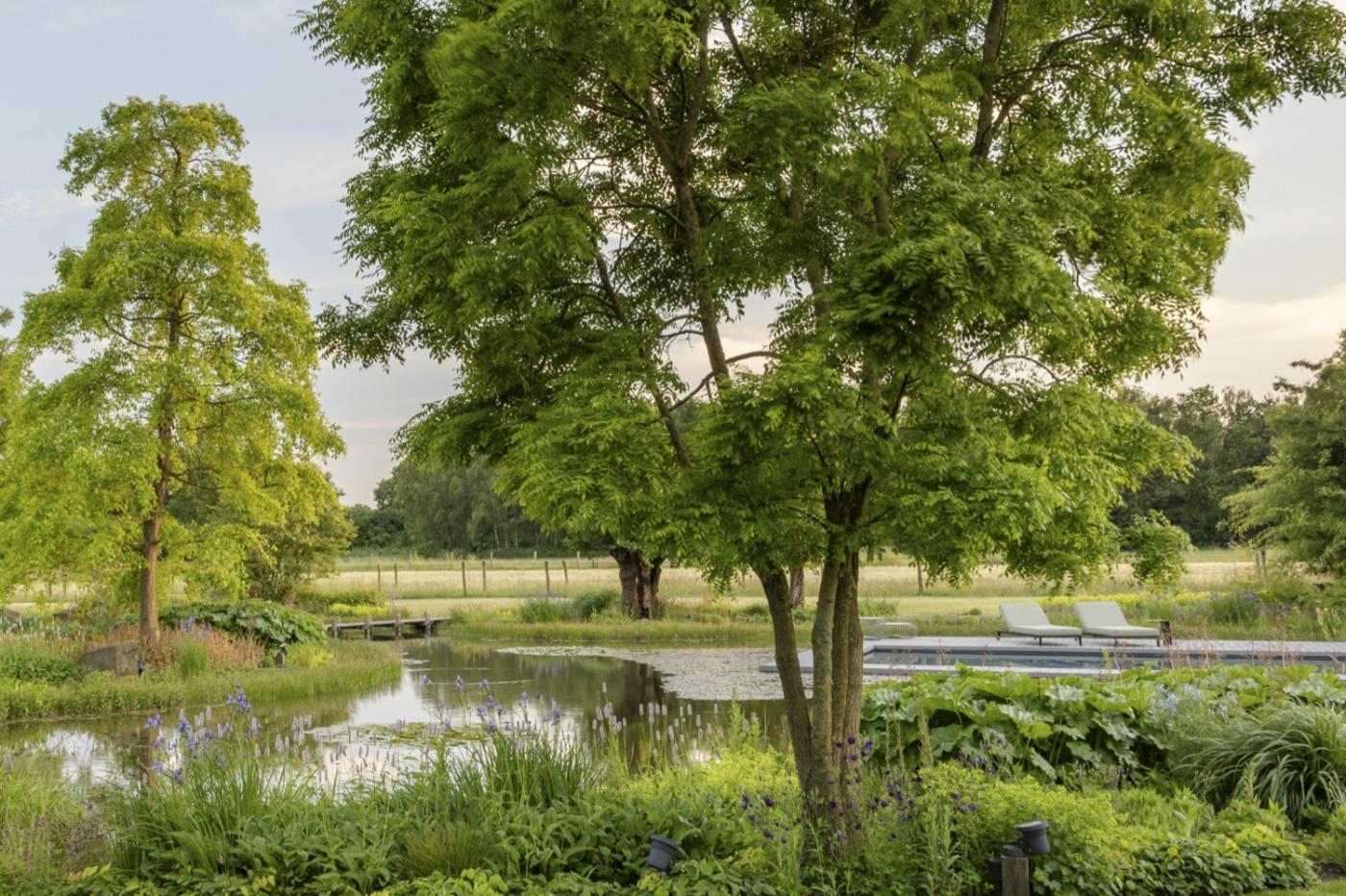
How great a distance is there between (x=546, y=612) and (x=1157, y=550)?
22618mm

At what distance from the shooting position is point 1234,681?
28.1 ft

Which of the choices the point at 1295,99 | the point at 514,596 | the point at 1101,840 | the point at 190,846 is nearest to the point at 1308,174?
the point at 1295,99

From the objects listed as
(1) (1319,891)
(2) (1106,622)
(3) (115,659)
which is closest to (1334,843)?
(1) (1319,891)

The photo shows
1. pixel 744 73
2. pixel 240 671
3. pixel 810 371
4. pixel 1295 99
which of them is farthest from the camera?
pixel 240 671

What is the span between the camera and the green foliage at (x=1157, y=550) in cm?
609

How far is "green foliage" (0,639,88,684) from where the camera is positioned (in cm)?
1509

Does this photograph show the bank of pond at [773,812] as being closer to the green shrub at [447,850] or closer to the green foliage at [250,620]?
the green shrub at [447,850]

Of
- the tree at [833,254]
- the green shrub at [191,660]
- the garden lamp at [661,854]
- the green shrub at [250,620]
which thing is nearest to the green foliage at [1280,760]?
the tree at [833,254]

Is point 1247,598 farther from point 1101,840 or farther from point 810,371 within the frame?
point 810,371

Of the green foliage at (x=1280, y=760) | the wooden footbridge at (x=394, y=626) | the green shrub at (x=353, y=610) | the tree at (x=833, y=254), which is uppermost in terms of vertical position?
the tree at (x=833, y=254)

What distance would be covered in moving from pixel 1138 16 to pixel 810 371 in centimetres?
271

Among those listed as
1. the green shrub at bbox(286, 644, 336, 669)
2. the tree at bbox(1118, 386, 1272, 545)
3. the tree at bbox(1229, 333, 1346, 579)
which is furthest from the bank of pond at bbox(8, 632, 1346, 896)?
the tree at bbox(1118, 386, 1272, 545)

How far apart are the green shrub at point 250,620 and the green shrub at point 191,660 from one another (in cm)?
208

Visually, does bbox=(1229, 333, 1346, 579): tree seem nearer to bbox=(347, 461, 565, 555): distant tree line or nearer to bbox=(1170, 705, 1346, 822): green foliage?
bbox=(1170, 705, 1346, 822): green foliage
